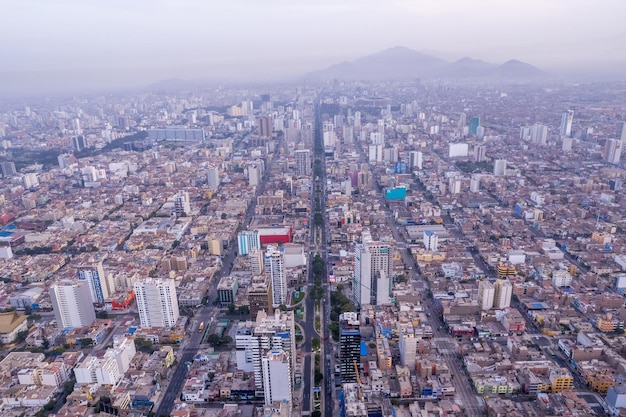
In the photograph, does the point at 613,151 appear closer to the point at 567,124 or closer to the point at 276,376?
the point at 567,124

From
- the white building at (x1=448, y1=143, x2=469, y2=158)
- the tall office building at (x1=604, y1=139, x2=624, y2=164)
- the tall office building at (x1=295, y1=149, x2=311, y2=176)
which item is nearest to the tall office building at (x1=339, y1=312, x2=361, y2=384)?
the tall office building at (x1=295, y1=149, x2=311, y2=176)

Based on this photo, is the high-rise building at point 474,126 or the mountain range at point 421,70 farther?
the mountain range at point 421,70

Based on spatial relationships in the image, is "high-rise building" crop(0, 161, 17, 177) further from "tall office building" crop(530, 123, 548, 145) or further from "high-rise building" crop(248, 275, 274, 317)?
"tall office building" crop(530, 123, 548, 145)

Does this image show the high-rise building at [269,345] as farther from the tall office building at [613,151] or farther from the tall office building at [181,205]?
the tall office building at [613,151]

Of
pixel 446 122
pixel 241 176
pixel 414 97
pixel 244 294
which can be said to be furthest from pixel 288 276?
pixel 414 97

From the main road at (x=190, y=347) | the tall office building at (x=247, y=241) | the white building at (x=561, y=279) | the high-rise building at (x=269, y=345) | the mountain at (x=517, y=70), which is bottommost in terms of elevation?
the main road at (x=190, y=347)

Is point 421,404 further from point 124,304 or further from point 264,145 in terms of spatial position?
point 264,145

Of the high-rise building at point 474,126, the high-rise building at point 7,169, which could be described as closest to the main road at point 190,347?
the high-rise building at point 7,169
